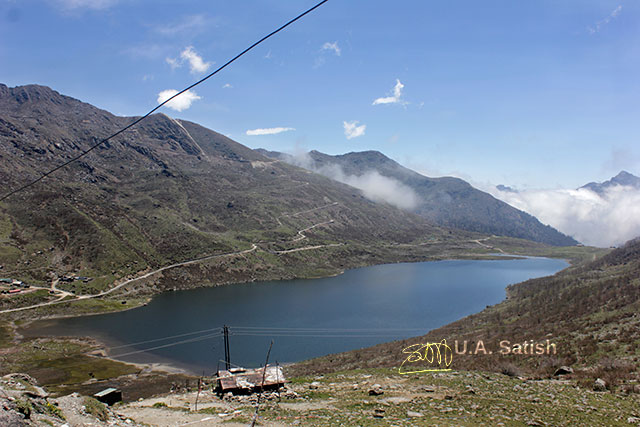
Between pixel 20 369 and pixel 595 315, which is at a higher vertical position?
pixel 595 315

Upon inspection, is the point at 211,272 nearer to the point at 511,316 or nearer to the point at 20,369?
the point at 20,369

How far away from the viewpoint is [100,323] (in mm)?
76312

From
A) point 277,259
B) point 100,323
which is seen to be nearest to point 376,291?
point 277,259

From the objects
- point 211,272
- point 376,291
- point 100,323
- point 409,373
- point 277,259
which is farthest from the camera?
point 277,259

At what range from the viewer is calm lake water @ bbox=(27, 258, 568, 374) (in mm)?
60406

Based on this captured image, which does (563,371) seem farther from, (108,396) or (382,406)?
(108,396)

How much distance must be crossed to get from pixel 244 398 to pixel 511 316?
4797 cm

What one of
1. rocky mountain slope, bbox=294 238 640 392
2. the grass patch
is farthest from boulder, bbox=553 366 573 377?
the grass patch

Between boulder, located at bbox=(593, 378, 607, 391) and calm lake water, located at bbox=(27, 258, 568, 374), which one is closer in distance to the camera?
boulder, located at bbox=(593, 378, 607, 391)

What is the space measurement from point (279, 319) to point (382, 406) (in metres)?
66.1

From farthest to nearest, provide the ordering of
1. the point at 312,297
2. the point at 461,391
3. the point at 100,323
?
the point at 312,297, the point at 100,323, the point at 461,391
